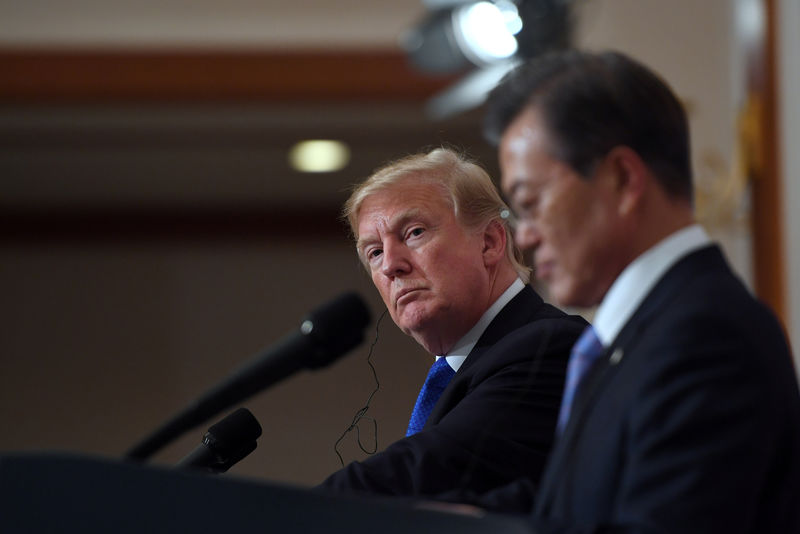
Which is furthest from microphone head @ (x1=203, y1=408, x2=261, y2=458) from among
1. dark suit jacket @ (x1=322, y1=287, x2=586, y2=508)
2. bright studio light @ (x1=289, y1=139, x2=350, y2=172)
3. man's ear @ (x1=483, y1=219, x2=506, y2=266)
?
bright studio light @ (x1=289, y1=139, x2=350, y2=172)

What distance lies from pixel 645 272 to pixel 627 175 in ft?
0.39

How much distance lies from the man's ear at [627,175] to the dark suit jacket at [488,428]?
0.47 m

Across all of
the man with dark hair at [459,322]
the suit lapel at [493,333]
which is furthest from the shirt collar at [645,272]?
the suit lapel at [493,333]

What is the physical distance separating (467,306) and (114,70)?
17.2 feet

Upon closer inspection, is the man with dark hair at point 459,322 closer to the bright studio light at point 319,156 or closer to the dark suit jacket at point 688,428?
the dark suit jacket at point 688,428

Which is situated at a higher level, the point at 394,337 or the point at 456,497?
the point at 394,337

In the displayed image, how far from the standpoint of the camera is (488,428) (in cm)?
190

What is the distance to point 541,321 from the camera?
2.09 m

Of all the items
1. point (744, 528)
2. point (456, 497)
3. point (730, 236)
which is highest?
point (730, 236)

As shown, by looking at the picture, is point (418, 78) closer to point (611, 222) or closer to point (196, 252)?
point (196, 252)

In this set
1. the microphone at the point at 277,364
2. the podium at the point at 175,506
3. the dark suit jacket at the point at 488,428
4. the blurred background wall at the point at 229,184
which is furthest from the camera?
the blurred background wall at the point at 229,184

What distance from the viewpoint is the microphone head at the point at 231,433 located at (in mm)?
1983

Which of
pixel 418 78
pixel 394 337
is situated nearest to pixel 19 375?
pixel 418 78

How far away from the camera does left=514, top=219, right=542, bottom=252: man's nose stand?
4.97 ft
